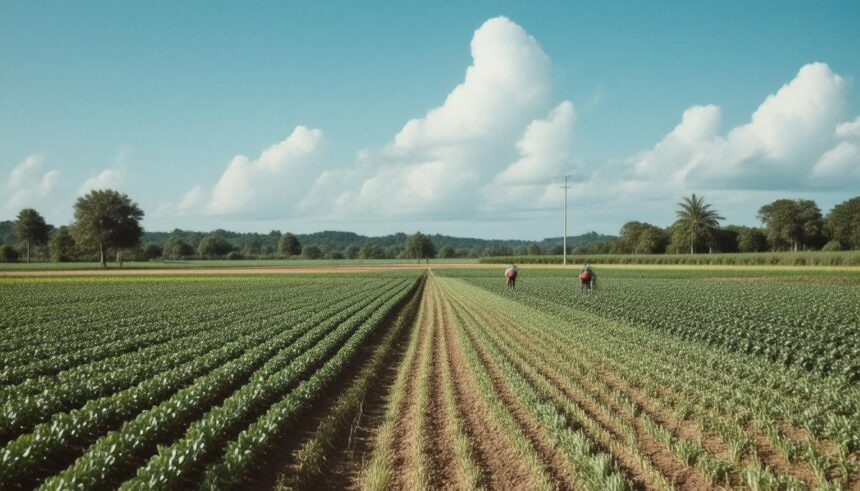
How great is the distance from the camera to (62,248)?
12888 centimetres

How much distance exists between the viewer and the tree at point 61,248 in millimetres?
128250

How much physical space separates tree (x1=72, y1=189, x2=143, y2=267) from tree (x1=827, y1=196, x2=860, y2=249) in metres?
151

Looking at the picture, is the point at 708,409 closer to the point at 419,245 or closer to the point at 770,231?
the point at 770,231

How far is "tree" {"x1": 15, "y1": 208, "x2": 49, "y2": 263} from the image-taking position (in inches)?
4931

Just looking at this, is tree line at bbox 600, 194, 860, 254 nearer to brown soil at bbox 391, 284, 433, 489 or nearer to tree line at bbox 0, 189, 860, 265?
tree line at bbox 0, 189, 860, 265

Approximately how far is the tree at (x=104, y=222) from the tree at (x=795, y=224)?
485ft

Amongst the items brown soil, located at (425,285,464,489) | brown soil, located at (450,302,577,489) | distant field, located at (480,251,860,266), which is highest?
distant field, located at (480,251,860,266)

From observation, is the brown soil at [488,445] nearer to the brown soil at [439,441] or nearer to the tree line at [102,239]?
the brown soil at [439,441]

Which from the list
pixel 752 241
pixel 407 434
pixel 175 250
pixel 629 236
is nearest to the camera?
pixel 407 434

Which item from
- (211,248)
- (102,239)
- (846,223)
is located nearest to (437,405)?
(102,239)

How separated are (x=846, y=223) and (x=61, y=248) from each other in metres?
190

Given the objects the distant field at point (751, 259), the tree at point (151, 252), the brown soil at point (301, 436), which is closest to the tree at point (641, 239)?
the distant field at point (751, 259)

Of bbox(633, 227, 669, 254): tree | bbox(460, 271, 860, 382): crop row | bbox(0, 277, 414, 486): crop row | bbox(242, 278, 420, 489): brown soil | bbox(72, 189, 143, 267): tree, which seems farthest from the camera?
bbox(633, 227, 669, 254): tree

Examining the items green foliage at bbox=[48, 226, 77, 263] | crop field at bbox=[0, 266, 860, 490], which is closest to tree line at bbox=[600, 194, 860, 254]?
crop field at bbox=[0, 266, 860, 490]
